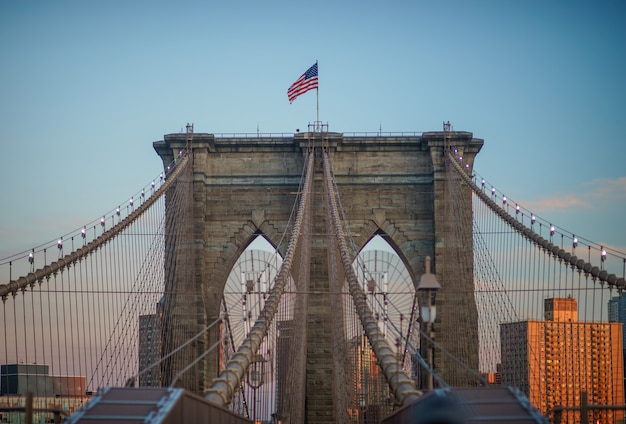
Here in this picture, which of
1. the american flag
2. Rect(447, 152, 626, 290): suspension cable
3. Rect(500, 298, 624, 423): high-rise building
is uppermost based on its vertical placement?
the american flag

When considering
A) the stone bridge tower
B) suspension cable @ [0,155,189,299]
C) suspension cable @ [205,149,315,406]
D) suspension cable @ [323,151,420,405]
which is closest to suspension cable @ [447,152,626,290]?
the stone bridge tower

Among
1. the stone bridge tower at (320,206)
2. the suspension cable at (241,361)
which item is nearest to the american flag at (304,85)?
the stone bridge tower at (320,206)

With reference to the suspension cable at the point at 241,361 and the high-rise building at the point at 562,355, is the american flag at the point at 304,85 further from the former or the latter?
the suspension cable at the point at 241,361

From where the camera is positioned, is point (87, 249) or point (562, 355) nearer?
point (87, 249)

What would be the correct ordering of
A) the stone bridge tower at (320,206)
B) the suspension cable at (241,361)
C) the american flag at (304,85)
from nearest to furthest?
the suspension cable at (241,361) < the stone bridge tower at (320,206) < the american flag at (304,85)

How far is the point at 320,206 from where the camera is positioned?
41.8m

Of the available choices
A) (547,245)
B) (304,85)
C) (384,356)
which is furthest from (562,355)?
(384,356)

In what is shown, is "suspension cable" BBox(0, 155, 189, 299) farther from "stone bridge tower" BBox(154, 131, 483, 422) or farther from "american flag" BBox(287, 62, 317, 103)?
"american flag" BBox(287, 62, 317, 103)

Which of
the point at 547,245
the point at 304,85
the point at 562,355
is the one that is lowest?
the point at 562,355

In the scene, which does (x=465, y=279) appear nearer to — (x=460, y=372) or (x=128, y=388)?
(x=460, y=372)

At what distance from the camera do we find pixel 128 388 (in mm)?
12992

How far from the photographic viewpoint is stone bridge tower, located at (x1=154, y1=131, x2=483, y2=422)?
41000mm

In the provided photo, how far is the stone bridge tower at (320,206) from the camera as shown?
135 ft

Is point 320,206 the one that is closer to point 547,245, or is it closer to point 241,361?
point 547,245
